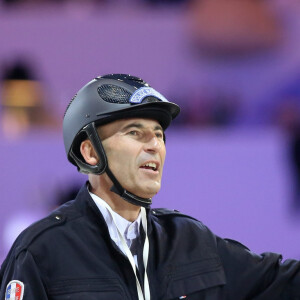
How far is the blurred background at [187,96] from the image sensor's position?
177 inches

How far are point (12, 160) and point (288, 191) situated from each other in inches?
64.7

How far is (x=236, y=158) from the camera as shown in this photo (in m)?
4.55

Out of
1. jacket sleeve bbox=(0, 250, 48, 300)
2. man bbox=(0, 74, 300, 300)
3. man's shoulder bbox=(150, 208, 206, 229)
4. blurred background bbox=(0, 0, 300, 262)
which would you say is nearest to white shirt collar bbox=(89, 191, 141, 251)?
man bbox=(0, 74, 300, 300)

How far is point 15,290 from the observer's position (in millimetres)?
1945

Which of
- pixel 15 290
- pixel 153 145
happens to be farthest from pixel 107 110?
pixel 15 290

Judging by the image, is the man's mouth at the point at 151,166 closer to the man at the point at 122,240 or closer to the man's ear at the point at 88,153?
the man at the point at 122,240

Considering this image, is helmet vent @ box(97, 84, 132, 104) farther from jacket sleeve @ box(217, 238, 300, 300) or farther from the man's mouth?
jacket sleeve @ box(217, 238, 300, 300)

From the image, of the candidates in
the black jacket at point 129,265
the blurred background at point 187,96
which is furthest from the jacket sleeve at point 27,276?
the blurred background at point 187,96

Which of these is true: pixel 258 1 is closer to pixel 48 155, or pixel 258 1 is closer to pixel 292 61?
pixel 292 61

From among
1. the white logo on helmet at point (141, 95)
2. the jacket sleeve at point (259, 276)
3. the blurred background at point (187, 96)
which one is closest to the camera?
the white logo on helmet at point (141, 95)

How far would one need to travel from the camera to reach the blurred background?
177 inches

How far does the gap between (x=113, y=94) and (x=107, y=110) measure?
0.17 feet

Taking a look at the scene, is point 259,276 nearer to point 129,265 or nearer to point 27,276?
point 129,265

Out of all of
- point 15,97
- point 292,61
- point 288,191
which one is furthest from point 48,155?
point 292,61
